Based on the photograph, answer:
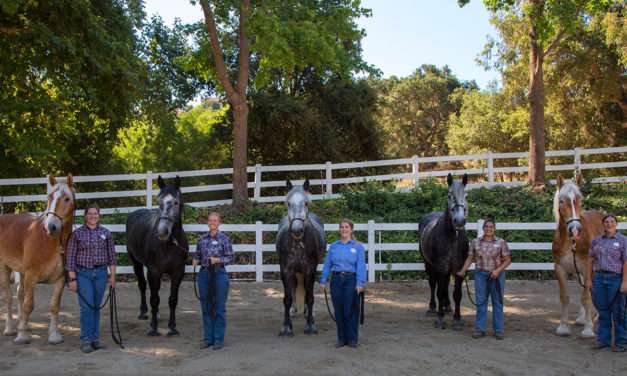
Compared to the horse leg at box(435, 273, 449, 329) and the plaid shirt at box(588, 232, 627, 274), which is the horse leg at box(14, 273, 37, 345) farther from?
the plaid shirt at box(588, 232, 627, 274)

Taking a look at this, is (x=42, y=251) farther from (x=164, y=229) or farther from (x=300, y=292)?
(x=300, y=292)

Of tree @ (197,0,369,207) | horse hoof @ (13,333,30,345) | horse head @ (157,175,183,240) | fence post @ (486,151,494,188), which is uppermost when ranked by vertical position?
tree @ (197,0,369,207)

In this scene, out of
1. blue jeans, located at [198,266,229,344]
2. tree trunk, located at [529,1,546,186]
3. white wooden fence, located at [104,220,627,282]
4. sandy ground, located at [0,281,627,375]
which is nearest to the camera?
sandy ground, located at [0,281,627,375]

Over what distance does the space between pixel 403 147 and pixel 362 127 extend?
24424 mm

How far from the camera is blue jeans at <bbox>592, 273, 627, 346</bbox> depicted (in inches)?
264

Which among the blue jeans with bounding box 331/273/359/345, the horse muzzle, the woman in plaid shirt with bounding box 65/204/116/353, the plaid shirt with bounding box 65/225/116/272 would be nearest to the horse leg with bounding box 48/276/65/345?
the woman in plaid shirt with bounding box 65/204/116/353

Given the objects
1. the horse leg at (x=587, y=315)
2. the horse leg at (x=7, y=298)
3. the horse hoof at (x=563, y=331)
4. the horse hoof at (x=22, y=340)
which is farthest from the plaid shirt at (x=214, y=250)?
the horse leg at (x=587, y=315)

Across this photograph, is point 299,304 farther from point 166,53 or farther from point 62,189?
point 166,53

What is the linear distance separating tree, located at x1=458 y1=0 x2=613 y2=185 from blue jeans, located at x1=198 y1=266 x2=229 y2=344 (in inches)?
511

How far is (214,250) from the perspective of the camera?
696cm

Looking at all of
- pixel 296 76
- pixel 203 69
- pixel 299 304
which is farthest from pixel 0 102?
pixel 296 76

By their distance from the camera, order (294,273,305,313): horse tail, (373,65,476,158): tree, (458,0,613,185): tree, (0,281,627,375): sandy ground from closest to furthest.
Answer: (0,281,627,375): sandy ground, (294,273,305,313): horse tail, (458,0,613,185): tree, (373,65,476,158): tree

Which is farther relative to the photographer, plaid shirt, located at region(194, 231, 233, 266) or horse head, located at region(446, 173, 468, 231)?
horse head, located at region(446, 173, 468, 231)

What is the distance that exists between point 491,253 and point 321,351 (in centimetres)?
252
